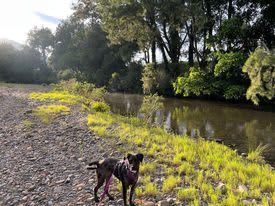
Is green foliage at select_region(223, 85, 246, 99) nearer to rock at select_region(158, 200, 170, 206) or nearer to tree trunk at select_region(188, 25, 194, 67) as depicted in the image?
tree trunk at select_region(188, 25, 194, 67)

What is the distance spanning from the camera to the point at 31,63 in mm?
83625

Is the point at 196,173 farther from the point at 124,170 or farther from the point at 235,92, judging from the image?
the point at 235,92

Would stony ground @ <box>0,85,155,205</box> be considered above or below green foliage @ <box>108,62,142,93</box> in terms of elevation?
below

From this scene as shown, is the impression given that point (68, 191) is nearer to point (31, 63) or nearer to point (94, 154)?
point (94, 154)

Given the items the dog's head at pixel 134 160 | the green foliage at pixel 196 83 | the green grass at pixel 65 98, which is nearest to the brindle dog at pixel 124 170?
the dog's head at pixel 134 160

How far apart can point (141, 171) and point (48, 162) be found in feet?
10.1

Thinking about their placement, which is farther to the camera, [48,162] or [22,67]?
[22,67]

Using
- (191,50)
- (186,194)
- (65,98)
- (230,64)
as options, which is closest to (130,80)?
(191,50)

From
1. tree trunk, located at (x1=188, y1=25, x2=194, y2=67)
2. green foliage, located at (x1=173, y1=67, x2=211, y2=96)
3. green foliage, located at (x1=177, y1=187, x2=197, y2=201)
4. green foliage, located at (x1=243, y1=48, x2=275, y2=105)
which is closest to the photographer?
green foliage, located at (x1=177, y1=187, x2=197, y2=201)

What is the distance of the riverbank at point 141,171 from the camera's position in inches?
284

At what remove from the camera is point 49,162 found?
10.2m

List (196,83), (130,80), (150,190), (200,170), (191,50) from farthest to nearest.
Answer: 1. (130,80)
2. (191,50)
3. (196,83)
4. (200,170)
5. (150,190)

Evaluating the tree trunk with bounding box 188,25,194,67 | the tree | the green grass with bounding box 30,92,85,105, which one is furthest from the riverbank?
the tree

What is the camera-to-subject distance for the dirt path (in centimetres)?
757
